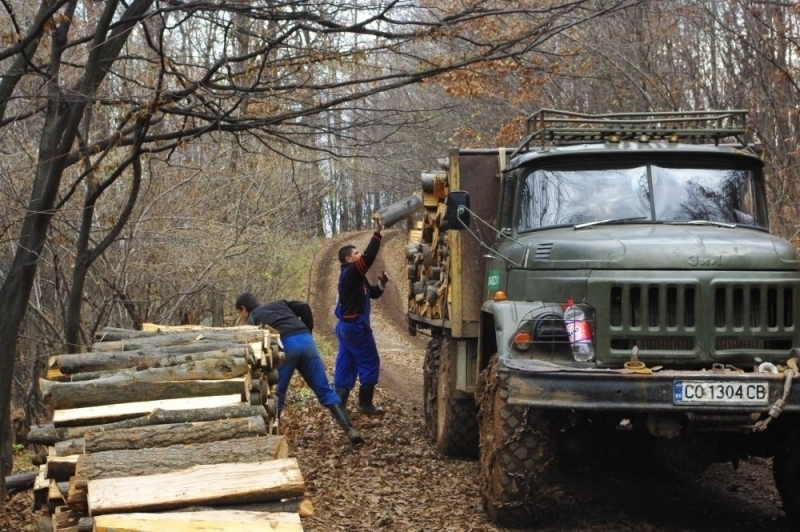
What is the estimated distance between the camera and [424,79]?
9.22m

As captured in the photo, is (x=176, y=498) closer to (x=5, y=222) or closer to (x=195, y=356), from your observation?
(x=195, y=356)

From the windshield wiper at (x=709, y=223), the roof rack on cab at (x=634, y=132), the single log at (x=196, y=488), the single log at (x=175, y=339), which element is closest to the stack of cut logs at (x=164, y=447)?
the single log at (x=196, y=488)

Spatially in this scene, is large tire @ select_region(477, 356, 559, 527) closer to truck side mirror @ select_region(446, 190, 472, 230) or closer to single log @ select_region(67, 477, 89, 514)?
truck side mirror @ select_region(446, 190, 472, 230)

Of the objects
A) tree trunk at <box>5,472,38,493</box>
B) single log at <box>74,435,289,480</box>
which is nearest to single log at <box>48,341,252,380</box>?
single log at <box>74,435,289,480</box>

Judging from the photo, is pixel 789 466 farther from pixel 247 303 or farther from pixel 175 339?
pixel 247 303

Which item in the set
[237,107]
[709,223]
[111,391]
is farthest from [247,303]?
[709,223]

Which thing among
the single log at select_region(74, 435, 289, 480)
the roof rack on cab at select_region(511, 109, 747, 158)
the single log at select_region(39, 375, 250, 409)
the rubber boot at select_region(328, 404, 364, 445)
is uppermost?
the roof rack on cab at select_region(511, 109, 747, 158)

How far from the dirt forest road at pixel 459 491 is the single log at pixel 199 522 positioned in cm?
215

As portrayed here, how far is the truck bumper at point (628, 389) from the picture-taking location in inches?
244

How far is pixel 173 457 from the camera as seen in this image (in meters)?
5.70

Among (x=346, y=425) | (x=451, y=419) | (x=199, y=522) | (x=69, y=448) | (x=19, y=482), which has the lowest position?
(x=19, y=482)

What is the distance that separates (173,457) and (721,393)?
3.31 meters

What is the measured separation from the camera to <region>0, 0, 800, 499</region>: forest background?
28.3 ft

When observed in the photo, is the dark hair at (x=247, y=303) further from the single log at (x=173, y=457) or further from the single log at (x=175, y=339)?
the single log at (x=173, y=457)
